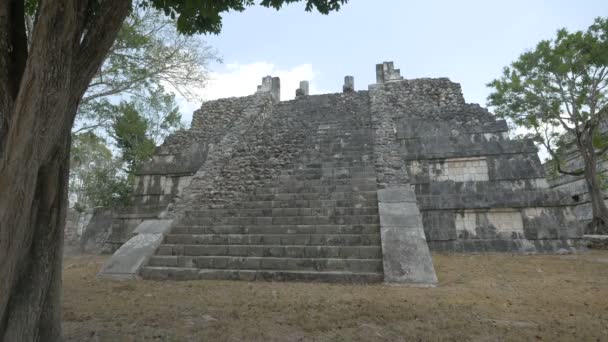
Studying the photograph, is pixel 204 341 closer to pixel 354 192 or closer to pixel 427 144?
pixel 354 192

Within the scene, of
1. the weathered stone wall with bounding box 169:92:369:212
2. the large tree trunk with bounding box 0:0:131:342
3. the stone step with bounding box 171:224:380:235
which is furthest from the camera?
the weathered stone wall with bounding box 169:92:369:212

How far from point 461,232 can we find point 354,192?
116 inches

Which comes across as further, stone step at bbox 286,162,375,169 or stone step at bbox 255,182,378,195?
stone step at bbox 286,162,375,169

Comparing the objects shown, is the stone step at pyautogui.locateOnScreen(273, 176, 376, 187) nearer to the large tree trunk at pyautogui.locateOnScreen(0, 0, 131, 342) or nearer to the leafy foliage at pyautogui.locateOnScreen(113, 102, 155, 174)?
the large tree trunk at pyautogui.locateOnScreen(0, 0, 131, 342)

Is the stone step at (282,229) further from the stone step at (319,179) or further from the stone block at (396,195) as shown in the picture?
the stone step at (319,179)

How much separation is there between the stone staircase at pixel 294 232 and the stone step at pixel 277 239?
2 cm

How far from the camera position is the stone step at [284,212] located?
305 inches

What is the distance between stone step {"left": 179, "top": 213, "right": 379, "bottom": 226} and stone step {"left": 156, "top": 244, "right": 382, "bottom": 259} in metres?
0.90

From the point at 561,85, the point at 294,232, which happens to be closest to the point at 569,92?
the point at 561,85

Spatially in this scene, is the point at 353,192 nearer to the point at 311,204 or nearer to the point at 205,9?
the point at 311,204

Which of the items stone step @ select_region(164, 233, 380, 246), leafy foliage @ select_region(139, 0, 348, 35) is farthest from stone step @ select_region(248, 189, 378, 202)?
leafy foliage @ select_region(139, 0, 348, 35)

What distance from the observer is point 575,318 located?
3916 millimetres

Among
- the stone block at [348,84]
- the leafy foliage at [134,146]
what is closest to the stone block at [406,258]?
the stone block at [348,84]

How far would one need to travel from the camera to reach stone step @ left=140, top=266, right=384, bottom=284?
232 inches
